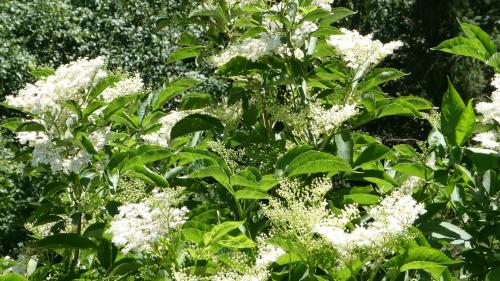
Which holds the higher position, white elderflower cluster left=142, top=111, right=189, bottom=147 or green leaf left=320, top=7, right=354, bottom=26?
green leaf left=320, top=7, right=354, bottom=26

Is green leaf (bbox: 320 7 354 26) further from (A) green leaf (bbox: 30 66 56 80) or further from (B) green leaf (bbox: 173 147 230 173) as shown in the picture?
(A) green leaf (bbox: 30 66 56 80)

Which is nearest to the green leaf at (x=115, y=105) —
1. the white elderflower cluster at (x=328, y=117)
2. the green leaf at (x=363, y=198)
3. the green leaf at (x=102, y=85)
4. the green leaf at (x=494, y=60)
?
the green leaf at (x=102, y=85)

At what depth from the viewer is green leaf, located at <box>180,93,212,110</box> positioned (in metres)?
1.67

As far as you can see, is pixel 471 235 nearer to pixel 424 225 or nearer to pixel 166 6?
pixel 424 225

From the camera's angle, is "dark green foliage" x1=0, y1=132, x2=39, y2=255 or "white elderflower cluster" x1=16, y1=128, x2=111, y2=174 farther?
"dark green foliage" x1=0, y1=132, x2=39, y2=255

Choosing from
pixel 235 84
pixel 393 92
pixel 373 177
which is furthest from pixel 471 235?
pixel 393 92

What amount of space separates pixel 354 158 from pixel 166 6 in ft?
22.0

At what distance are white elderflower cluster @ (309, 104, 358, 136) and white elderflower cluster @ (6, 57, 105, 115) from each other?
1.38 ft

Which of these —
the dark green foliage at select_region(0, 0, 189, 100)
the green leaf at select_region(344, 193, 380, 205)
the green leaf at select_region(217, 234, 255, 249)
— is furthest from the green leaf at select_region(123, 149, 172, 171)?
the dark green foliage at select_region(0, 0, 189, 100)

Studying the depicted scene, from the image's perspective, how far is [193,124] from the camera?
1628mm

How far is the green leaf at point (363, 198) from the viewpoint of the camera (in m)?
1.42

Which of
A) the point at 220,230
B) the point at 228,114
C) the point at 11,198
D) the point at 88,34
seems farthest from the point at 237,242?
the point at 88,34

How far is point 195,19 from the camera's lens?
1732 millimetres

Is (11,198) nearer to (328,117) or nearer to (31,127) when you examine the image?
(31,127)
